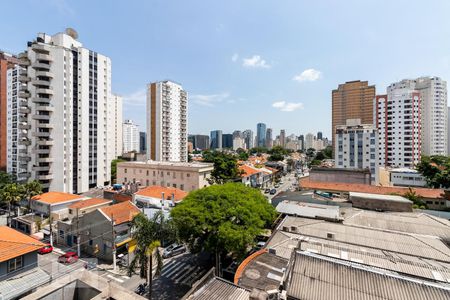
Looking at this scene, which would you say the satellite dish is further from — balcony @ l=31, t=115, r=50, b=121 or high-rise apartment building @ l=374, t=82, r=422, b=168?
high-rise apartment building @ l=374, t=82, r=422, b=168

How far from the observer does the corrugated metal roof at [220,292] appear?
37.1 feet

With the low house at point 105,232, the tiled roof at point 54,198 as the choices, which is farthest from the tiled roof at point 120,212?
the tiled roof at point 54,198

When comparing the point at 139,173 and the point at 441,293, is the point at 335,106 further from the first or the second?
the point at 441,293

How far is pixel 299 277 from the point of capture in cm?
1238

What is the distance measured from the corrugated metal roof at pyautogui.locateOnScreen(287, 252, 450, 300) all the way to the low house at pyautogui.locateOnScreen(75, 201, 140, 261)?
21627 mm

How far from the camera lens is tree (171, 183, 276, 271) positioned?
65.1 feet

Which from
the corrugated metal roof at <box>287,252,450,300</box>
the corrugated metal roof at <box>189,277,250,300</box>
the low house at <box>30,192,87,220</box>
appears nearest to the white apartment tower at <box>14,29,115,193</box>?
the low house at <box>30,192,87,220</box>

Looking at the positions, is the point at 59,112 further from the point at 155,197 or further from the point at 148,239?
the point at 148,239

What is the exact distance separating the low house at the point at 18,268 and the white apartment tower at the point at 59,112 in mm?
39450

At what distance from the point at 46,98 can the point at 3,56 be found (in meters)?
43.7

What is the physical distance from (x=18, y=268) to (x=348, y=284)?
24.4m

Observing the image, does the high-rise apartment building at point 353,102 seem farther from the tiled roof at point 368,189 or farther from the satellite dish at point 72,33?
the satellite dish at point 72,33

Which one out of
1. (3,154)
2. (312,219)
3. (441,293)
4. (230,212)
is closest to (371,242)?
(312,219)

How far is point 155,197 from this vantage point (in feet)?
130
